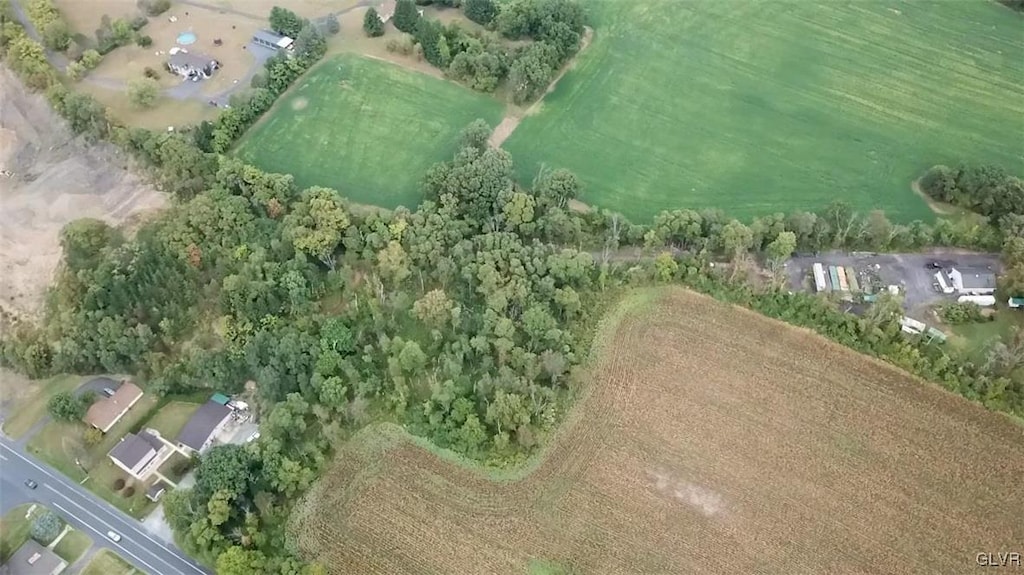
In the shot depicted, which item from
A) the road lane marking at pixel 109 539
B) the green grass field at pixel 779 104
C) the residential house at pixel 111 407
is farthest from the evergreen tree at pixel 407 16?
the road lane marking at pixel 109 539

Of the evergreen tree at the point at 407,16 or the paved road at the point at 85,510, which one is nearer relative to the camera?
the paved road at the point at 85,510

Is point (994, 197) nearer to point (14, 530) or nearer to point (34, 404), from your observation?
point (34, 404)

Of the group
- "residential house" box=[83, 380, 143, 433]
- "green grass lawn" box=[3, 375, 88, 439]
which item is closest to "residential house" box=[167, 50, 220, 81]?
"green grass lawn" box=[3, 375, 88, 439]

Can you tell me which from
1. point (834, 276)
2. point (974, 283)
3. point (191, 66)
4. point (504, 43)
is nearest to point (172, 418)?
point (191, 66)

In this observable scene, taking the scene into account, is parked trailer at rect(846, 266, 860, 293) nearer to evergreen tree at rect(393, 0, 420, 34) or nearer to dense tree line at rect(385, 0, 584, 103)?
dense tree line at rect(385, 0, 584, 103)

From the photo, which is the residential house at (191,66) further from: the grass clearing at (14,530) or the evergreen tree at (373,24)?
the grass clearing at (14,530)

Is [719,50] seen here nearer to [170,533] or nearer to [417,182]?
[417,182]
